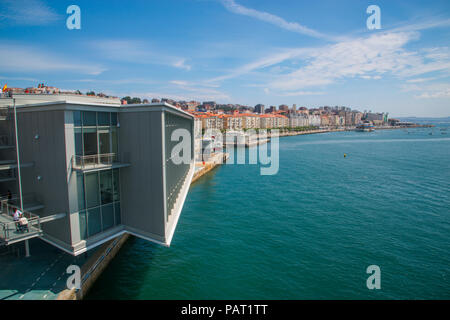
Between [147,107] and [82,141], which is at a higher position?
[147,107]

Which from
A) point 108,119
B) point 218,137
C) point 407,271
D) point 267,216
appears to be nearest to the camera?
point 108,119

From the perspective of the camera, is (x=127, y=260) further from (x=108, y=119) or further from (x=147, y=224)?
(x=108, y=119)

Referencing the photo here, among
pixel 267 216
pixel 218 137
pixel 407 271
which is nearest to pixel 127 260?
pixel 267 216

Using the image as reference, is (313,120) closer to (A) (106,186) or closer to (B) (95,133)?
(A) (106,186)

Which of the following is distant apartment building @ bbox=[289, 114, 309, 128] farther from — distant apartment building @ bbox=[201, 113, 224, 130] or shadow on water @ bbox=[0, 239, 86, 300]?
shadow on water @ bbox=[0, 239, 86, 300]

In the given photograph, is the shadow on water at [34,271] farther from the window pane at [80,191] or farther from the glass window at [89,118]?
the glass window at [89,118]

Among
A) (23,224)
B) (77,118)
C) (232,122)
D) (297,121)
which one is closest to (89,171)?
(77,118)

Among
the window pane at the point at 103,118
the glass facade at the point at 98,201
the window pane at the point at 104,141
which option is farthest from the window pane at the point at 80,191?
the window pane at the point at 103,118

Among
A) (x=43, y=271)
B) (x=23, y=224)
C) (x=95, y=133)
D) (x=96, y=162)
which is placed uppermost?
(x=95, y=133)
